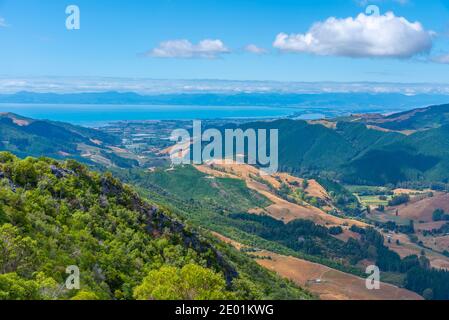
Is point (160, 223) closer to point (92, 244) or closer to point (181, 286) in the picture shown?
point (92, 244)

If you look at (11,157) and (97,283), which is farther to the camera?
(11,157)

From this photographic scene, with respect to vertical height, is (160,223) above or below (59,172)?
below

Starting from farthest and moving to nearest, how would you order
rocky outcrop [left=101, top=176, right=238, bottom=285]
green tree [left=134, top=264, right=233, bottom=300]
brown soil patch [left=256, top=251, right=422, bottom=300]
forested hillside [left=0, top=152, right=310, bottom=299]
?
brown soil patch [left=256, top=251, right=422, bottom=300]
rocky outcrop [left=101, top=176, right=238, bottom=285]
forested hillside [left=0, top=152, right=310, bottom=299]
green tree [left=134, top=264, right=233, bottom=300]

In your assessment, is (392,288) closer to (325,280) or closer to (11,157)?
(325,280)

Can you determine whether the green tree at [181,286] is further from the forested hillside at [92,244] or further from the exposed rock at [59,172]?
the exposed rock at [59,172]

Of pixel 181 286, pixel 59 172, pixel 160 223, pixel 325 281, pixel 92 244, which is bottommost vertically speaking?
Result: pixel 325 281

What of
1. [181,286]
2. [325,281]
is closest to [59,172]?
[181,286]

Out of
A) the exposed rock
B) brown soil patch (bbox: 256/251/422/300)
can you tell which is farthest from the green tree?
brown soil patch (bbox: 256/251/422/300)

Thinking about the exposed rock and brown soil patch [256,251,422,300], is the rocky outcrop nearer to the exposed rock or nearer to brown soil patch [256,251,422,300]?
the exposed rock
